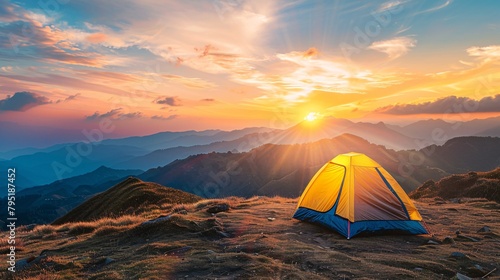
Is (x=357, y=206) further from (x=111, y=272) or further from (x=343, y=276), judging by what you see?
(x=111, y=272)

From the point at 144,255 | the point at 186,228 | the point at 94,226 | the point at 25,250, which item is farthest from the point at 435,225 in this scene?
the point at 25,250

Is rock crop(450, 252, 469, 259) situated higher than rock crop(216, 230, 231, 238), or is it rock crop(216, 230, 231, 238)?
rock crop(450, 252, 469, 259)

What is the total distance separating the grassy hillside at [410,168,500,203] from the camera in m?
29.6

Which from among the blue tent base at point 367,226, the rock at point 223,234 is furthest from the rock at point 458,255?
the rock at point 223,234

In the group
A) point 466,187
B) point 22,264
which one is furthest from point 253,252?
point 466,187

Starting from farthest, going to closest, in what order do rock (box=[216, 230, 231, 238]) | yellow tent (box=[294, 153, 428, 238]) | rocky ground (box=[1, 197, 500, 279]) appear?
yellow tent (box=[294, 153, 428, 238]), rock (box=[216, 230, 231, 238]), rocky ground (box=[1, 197, 500, 279])

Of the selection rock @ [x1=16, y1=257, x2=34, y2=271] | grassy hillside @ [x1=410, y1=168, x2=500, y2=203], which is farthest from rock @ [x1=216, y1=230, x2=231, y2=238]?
grassy hillside @ [x1=410, y1=168, x2=500, y2=203]

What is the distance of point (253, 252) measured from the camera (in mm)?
11539

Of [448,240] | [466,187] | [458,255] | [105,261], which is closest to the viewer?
[105,261]

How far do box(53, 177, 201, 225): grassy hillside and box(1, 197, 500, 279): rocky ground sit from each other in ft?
53.3

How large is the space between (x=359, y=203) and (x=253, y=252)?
21.5 feet

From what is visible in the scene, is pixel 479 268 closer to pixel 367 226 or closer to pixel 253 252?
pixel 367 226

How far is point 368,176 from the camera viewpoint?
1608 cm

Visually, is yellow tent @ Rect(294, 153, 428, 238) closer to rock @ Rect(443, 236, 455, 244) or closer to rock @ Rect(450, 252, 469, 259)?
rock @ Rect(443, 236, 455, 244)
